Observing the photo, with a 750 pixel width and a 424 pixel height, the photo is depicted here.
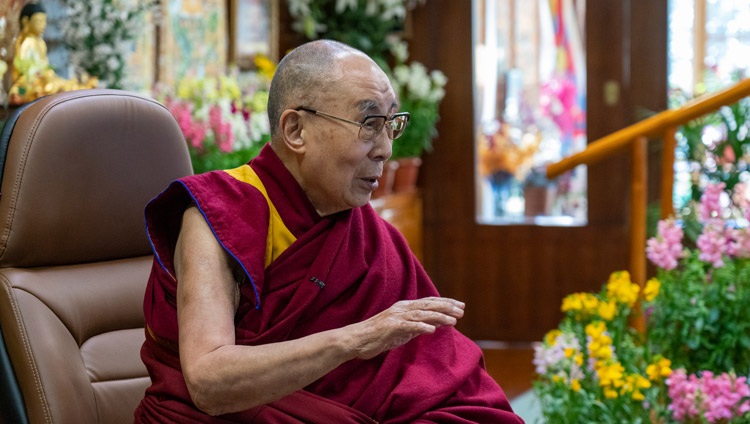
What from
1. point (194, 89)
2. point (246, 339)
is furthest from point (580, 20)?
point (246, 339)

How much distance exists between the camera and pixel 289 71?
69.7 inches

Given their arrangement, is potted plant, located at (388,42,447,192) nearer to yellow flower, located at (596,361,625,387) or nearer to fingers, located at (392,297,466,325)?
yellow flower, located at (596,361,625,387)

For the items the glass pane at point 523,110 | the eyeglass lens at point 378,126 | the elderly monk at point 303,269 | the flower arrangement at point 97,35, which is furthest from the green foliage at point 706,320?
the glass pane at point 523,110

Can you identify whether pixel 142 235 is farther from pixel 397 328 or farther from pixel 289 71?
pixel 397 328

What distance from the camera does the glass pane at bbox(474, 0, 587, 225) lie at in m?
5.50

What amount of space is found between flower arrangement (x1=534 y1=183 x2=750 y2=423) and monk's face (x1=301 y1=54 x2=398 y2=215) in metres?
1.18

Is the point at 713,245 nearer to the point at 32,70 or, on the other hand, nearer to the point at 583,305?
the point at 583,305

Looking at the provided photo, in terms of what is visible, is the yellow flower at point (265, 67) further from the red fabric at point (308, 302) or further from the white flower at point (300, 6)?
the red fabric at point (308, 302)

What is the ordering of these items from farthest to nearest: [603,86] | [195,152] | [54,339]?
[603,86]
[195,152]
[54,339]

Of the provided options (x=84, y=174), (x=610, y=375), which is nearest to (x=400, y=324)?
(x=84, y=174)

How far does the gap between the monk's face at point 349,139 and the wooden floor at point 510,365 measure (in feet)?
9.15

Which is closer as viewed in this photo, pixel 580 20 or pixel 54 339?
pixel 54 339

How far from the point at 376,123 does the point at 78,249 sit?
691mm

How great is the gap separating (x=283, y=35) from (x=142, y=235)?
3490 millimetres
